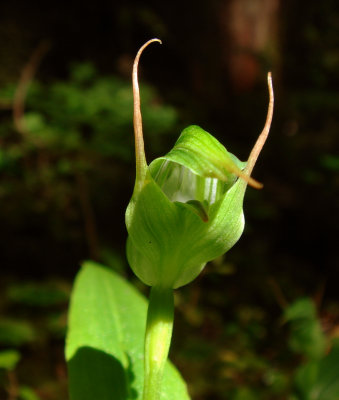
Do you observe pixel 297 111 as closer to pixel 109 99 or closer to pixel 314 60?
pixel 314 60

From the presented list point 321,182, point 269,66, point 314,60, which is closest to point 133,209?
point 321,182

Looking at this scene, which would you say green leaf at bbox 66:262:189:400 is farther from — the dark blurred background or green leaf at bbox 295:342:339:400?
green leaf at bbox 295:342:339:400

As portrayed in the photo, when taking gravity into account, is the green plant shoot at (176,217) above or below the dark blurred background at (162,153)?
below

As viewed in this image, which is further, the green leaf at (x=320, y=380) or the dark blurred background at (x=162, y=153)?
the dark blurred background at (x=162, y=153)

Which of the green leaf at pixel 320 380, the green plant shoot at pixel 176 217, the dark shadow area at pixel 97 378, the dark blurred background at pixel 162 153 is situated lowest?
the dark shadow area at pixel 97 378

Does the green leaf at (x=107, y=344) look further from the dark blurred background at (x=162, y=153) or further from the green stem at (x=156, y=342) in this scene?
the dark blurred background at (x=162, y=153)

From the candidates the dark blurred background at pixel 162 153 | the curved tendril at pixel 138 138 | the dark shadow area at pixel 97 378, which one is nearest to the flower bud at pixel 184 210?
the curved tendril at pixel 138 138

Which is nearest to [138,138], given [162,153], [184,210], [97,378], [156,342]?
[184,210]
